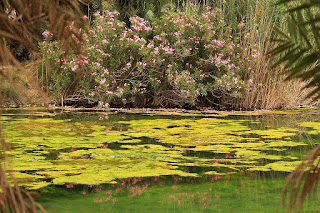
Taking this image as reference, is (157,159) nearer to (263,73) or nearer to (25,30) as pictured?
(25,30)

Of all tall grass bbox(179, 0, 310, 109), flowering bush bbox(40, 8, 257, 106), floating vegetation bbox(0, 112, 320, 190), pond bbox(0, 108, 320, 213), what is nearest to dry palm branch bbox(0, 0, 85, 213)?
pond bbox(0, 108, 320, 213)

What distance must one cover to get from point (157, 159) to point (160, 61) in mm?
3702

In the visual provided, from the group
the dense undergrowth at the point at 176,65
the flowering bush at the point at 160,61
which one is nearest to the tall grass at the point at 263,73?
the dense undergrowth at the point at 176,65

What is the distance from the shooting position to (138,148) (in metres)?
4.27

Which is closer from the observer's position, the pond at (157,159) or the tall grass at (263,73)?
the pond at (157,159)

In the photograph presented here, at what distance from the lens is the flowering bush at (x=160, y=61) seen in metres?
7.39

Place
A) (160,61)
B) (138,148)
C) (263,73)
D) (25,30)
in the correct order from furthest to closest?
(263,73) → (160,61) → (138,148) → (25,30)

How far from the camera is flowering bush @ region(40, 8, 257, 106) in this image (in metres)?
7.39

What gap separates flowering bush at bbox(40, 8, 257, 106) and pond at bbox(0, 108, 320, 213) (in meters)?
1.01

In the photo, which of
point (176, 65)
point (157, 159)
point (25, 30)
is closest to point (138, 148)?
point (157, 159)

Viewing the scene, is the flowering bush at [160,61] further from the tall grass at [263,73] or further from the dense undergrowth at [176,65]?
the tall grass at [263,73]

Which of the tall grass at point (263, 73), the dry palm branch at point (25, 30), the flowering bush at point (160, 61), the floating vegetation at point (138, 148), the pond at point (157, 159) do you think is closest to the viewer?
the dry palm branch at point (25, 30)

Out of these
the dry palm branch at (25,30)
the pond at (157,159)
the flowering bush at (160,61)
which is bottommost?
the pond at (157,159)

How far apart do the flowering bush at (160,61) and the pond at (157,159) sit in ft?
3.31
